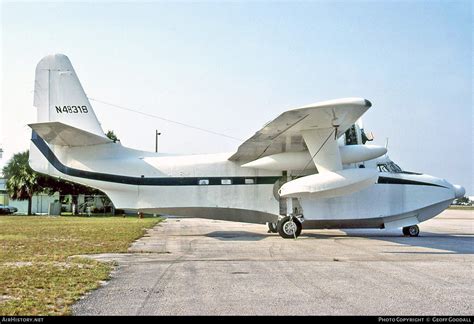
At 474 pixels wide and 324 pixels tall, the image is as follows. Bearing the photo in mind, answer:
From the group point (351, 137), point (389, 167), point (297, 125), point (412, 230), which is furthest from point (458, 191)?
point (297, 125)

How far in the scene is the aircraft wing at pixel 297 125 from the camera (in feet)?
40.8

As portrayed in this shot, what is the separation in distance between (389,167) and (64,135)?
12013mm

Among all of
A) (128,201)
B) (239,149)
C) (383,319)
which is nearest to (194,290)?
(383,319)

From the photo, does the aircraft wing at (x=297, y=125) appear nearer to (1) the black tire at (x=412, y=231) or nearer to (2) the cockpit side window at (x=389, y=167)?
(2) the cockpit side window at (x=389, y=167)

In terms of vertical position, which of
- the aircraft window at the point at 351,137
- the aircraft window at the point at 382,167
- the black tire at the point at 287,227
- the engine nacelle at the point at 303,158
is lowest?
the black tire at the point at 287,227

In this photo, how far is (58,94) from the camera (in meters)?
17.0

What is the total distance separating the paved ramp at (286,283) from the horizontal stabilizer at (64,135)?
201 inches

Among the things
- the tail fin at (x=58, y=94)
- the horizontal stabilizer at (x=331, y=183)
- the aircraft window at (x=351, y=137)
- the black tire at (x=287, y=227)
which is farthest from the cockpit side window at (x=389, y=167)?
the tail fin at (x=58, y=94)

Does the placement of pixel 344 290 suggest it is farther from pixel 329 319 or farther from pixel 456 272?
pixel 456 272

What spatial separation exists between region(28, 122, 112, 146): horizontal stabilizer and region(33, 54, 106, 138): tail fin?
48 centimetres

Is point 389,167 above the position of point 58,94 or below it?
below

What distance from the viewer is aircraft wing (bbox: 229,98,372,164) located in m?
12.4

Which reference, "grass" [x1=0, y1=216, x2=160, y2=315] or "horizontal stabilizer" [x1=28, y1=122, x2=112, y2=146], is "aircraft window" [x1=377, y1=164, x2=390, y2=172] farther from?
"horizontal stabilizer" [x1=28, y1=122, x2=112, y2=146]

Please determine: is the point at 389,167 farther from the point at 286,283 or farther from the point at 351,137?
the point at 286,283
